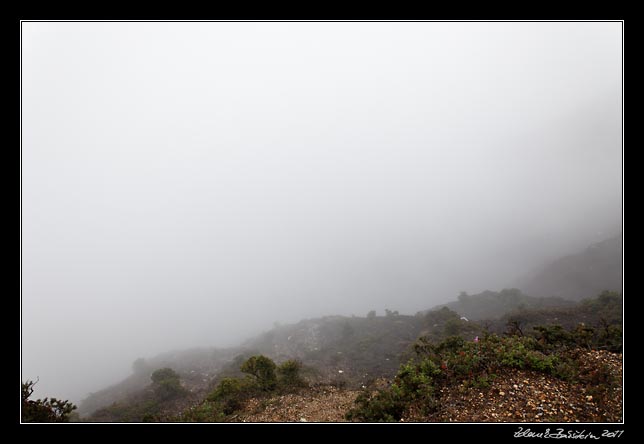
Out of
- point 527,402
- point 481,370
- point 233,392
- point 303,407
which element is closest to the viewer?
point 527,402

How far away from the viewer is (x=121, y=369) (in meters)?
77.5

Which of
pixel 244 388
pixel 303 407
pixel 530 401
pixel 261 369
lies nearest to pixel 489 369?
pixel 530 401

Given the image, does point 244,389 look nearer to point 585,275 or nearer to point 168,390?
point 168,390

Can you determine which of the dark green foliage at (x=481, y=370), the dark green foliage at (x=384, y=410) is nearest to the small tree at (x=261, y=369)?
the dark green foliage at (x=481, y=370)

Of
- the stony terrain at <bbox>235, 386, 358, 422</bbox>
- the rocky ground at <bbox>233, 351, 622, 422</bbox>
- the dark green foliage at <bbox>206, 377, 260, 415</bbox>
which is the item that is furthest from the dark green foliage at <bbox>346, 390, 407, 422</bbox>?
the dark green foliage at <bbox>206, 377, 260, 415</bbox>

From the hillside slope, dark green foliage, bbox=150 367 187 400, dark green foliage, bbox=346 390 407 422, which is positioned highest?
dark green foliage, bbox=346 390 407 422

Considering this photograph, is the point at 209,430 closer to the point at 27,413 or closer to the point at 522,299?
the point at 27,413

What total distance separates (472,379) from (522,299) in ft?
138

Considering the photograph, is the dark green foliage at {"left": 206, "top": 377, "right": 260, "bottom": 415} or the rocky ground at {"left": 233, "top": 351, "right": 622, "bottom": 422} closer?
the rocky ground at {"left": 233, "top": 351, "right": 622, "bottom": 422}
